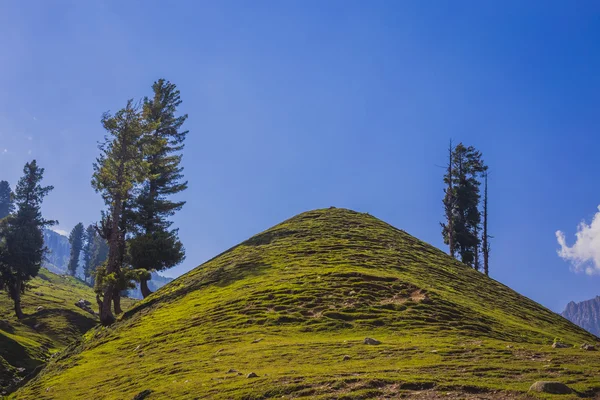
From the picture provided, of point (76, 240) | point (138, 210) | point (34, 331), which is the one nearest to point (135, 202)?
point (138, 210)

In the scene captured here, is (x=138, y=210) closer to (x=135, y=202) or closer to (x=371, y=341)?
(x=135, y=202)

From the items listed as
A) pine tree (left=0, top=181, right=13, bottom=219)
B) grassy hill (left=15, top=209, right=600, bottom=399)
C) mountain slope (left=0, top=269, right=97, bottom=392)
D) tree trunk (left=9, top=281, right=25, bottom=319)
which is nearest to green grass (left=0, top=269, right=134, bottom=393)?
mountain slope (left=0, top=269, right=97, bottom=392)

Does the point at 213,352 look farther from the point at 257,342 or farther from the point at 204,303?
the point at 204,303

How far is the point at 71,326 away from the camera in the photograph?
7400 cm

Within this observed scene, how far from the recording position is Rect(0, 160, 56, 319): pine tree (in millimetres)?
73250

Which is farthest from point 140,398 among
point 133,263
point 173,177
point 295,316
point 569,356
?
point 173,177

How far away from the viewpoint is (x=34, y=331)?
67000 mm

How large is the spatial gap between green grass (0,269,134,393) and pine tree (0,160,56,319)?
2.74 m

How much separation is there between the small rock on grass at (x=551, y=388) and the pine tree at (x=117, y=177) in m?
34.5

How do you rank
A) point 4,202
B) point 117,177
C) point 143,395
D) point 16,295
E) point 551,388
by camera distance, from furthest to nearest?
1. point 4,202
2. point 16,295
3. point 117,177
4. point 143,395
5. point 551,388

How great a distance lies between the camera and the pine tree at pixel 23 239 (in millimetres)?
73250

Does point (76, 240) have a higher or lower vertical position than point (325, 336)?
higher

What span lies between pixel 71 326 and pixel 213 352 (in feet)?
217

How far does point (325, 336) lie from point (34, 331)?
63.2 meters
